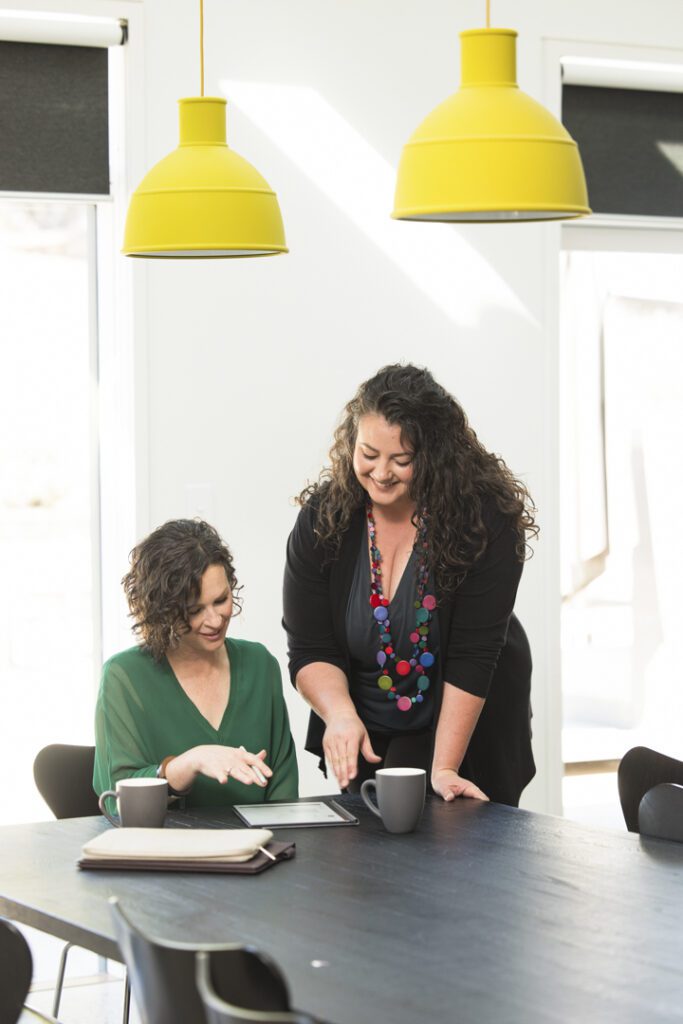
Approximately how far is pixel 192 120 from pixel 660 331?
8.50 feet

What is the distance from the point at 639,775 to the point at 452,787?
0.40 meters

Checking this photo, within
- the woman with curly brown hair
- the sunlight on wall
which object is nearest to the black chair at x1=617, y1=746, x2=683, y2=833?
the woman with curly brown hair

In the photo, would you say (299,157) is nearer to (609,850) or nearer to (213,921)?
(609,850)

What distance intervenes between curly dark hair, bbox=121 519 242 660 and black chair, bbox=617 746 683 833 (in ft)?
2.86

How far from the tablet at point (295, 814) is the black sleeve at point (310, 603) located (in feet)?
1.29

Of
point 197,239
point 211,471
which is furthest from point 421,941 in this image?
point 211,471

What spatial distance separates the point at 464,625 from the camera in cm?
293

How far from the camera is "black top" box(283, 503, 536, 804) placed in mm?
2926

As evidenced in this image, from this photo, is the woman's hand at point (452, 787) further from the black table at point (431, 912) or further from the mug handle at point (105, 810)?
the mug handle at point (105, 810)

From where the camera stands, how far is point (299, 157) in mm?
4172

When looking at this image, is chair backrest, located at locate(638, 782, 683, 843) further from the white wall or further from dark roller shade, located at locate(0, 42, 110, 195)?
dark roller shade, located at locate(0, 42, 110, 195)

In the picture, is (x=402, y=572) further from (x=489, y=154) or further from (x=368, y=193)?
(x=368, y=193)

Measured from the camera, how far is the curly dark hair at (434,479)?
287 centimetres

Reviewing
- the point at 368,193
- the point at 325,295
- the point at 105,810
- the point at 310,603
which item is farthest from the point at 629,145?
the point at 105,810
